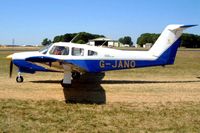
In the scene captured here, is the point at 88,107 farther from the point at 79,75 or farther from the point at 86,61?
the point at 79,75

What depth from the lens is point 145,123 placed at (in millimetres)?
8828

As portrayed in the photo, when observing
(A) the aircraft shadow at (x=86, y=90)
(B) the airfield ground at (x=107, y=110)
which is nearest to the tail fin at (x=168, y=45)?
(A) the aircraft shadow at (x=86, y=90)

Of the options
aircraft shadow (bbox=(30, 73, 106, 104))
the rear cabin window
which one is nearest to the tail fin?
aircraft shadow (bbox=(30, 73, 106, 104))

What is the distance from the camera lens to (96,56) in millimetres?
16234

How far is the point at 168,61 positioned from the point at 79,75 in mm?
4762

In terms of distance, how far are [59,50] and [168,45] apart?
5.58 m

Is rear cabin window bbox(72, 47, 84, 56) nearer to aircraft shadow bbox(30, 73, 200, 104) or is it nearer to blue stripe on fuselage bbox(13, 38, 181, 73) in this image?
blue stripe on fuselage bbox(13, 38, 181, 73)

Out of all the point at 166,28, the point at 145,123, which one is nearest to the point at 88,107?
the point at 145,123

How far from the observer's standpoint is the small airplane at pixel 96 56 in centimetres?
1588

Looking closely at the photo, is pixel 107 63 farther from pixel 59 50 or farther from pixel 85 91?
pixel 85 91

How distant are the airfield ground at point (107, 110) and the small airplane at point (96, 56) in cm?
102

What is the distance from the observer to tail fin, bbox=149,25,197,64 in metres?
17.0

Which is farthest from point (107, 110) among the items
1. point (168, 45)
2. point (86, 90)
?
point (168, 45)

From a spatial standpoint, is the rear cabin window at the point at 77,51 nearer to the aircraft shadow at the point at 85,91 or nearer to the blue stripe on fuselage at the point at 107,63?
the blue stripe on fuselage at the point at 107,63
